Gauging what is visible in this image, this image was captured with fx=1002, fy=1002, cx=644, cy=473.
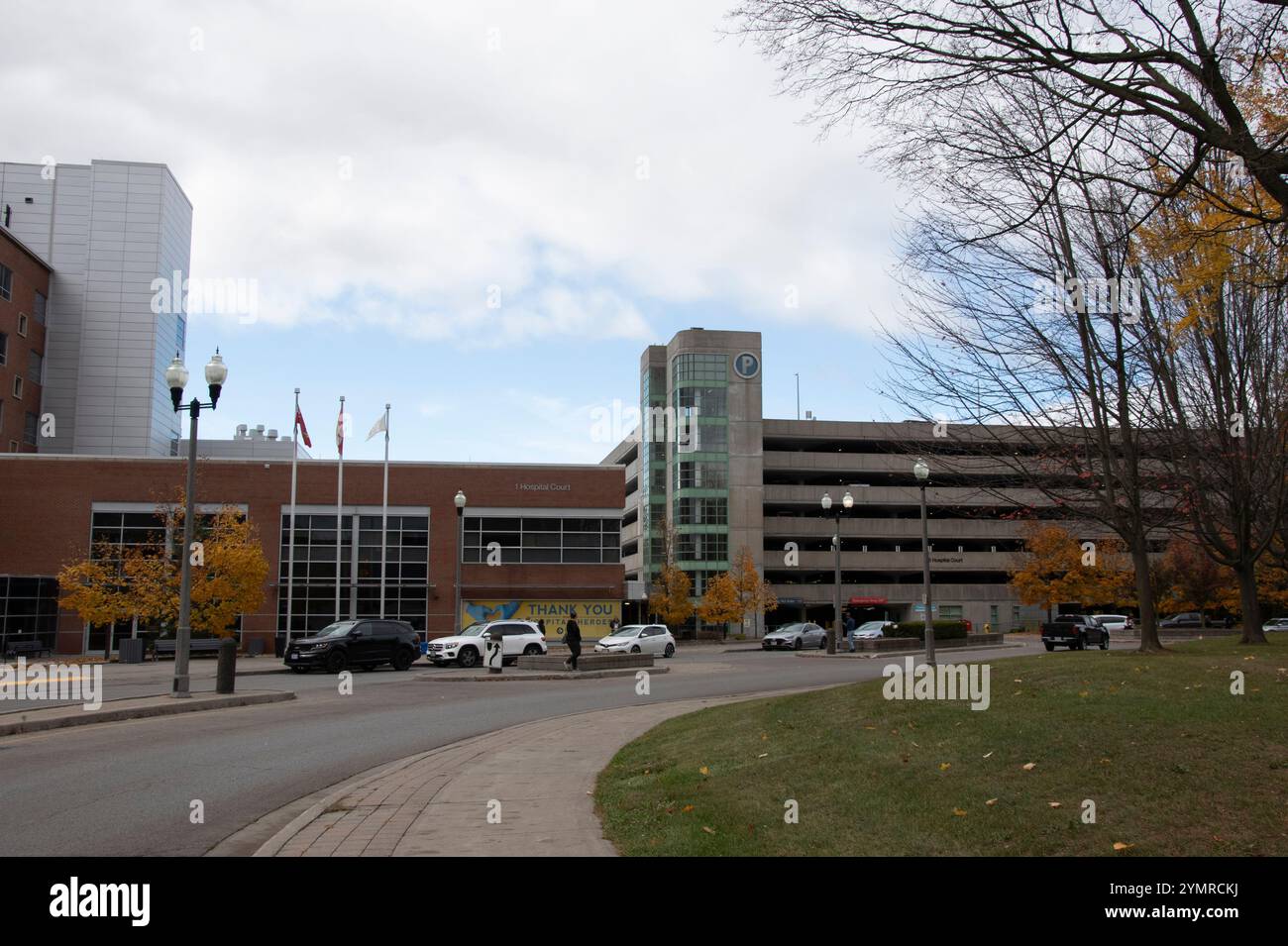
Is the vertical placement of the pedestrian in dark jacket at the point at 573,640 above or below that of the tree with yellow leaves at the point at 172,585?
below

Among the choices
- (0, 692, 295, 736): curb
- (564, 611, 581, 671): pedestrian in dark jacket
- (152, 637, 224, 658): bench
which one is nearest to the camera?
(0, 692, 295, 736): curb

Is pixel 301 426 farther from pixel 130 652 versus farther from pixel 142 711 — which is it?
pixel 142 711

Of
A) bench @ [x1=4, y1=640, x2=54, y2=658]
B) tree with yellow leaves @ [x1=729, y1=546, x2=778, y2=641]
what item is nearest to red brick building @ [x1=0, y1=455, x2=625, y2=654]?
bench @ [x1=4, y1=640, x2=54, y2=658]

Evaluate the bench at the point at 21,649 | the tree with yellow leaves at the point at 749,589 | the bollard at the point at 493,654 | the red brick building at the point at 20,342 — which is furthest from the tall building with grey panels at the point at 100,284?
the bollard at the point at 493,654

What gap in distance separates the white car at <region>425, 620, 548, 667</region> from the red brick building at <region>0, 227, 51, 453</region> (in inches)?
1631

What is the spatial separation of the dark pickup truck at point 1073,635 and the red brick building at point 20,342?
57.2m

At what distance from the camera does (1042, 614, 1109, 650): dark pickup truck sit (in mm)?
35656

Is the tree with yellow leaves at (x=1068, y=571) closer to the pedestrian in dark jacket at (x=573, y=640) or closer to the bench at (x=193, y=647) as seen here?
the pedestrian in dark jacket at (x=573, y=640)

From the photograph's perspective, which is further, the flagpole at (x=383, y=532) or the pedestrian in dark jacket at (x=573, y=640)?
the flagpole at (x=383, y=532)

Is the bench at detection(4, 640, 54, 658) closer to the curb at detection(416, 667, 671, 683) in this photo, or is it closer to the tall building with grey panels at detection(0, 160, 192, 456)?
the curb at detection(416, 667, 671, 683)

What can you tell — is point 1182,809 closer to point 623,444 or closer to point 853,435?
point 853,435

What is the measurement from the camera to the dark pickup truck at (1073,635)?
3566 cm

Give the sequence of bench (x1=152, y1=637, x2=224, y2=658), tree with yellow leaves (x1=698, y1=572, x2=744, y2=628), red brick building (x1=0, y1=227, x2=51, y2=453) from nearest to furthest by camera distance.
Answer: bench (x1=152, y1=637, x2=224, y2=658), red brick building (x1=0, y1=227, x2=51, y2=453), tree with yellow leaves (x1=698, y1=572, x2=744, y2=628)
